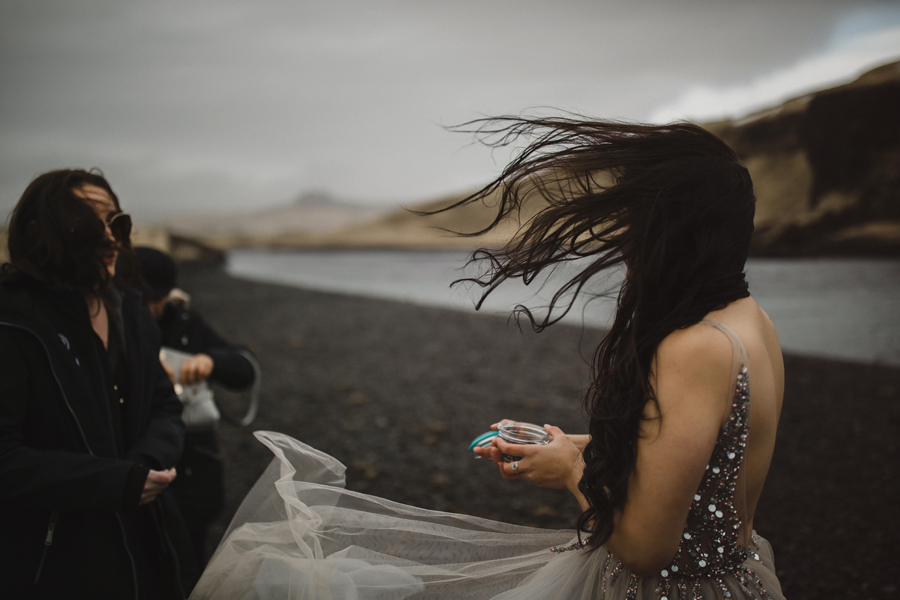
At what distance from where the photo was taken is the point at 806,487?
4.70 metres

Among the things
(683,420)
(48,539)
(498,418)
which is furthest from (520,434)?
(498,418)

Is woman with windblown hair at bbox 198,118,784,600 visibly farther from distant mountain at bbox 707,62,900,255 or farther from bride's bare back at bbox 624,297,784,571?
distant mountain at bbox 707,62,900,255

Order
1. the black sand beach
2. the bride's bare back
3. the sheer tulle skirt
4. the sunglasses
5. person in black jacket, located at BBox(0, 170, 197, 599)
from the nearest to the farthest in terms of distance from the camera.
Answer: the bride's bare back < the sheer tulle skirt < person in black jacket, located at BBox(0, 170, 197, 599) < the sunglasses < the black sand beach

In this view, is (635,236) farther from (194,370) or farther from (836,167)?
(836,167)

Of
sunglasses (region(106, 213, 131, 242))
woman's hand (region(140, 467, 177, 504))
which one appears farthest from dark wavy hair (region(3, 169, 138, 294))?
woman's hand (region(140, 467, 177, 504))

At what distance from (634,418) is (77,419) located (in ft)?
6.16

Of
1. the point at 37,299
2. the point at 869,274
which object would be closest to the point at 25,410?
the point at 37,299

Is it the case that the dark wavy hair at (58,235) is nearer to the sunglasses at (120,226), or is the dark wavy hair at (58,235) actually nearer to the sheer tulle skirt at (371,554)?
the sunglasses at (120,226)

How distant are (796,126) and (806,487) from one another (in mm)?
5749

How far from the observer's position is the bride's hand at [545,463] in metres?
1.52

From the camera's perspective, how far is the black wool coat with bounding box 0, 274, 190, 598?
1611 mm

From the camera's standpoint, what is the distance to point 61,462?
5.35 ft

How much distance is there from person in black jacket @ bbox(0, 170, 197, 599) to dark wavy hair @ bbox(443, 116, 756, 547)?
162 cm

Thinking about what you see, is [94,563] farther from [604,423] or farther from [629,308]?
[629,308]
